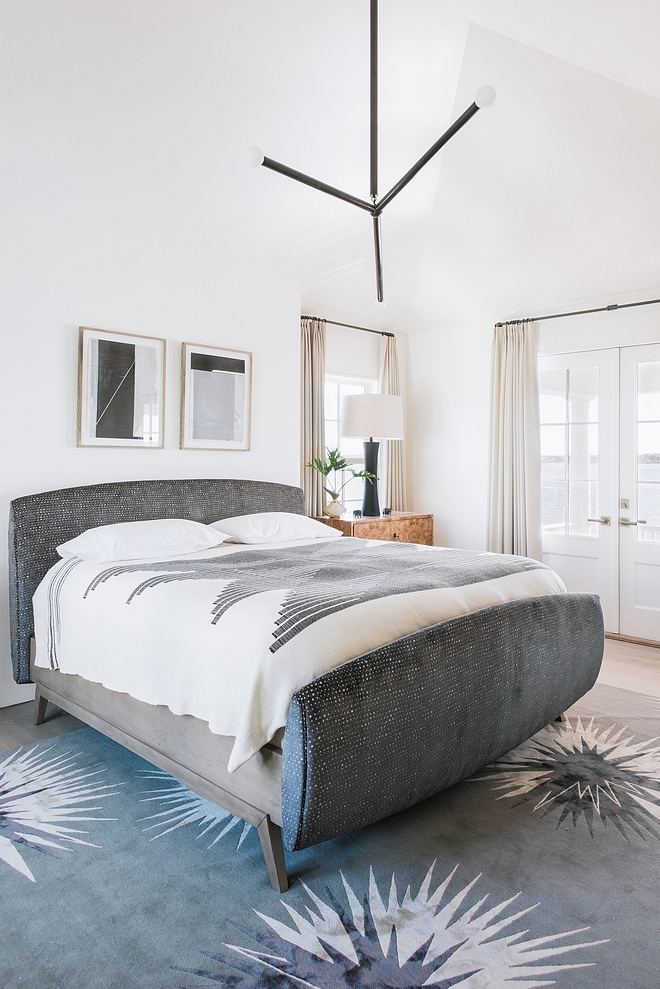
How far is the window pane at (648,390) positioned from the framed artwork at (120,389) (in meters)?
3.03

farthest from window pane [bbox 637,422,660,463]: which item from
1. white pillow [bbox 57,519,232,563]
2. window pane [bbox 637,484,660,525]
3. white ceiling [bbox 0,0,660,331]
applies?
white pillow [bbox 57,519,232,563]

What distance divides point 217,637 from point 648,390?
3552 mm

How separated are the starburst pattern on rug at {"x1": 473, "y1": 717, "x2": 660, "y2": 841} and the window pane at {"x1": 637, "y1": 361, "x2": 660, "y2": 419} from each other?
2239 mm

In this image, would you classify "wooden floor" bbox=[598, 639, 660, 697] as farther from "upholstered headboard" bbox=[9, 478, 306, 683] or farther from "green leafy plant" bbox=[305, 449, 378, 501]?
"upholstered headboard" bbox=[9, 478, 306, 683]

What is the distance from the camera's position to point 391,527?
4.84 m

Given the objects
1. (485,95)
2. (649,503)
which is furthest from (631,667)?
(485,95)

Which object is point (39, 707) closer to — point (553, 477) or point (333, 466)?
point (333, 466)

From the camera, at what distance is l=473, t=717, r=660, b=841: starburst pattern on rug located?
217cm

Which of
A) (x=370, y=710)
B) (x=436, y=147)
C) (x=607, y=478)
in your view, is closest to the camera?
(x=370, y=710)

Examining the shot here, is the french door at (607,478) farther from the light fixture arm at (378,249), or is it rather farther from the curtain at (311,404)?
the light fixture arm at (378,249)

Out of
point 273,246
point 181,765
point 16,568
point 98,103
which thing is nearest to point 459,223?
point 273,246

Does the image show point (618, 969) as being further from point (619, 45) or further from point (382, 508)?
point (382, 508)

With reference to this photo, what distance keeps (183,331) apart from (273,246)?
859 millimetres

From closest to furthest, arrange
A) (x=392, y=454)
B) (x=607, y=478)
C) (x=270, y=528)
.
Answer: (x=270, y=528), (x=607, y=478), (x=392, y=454)
